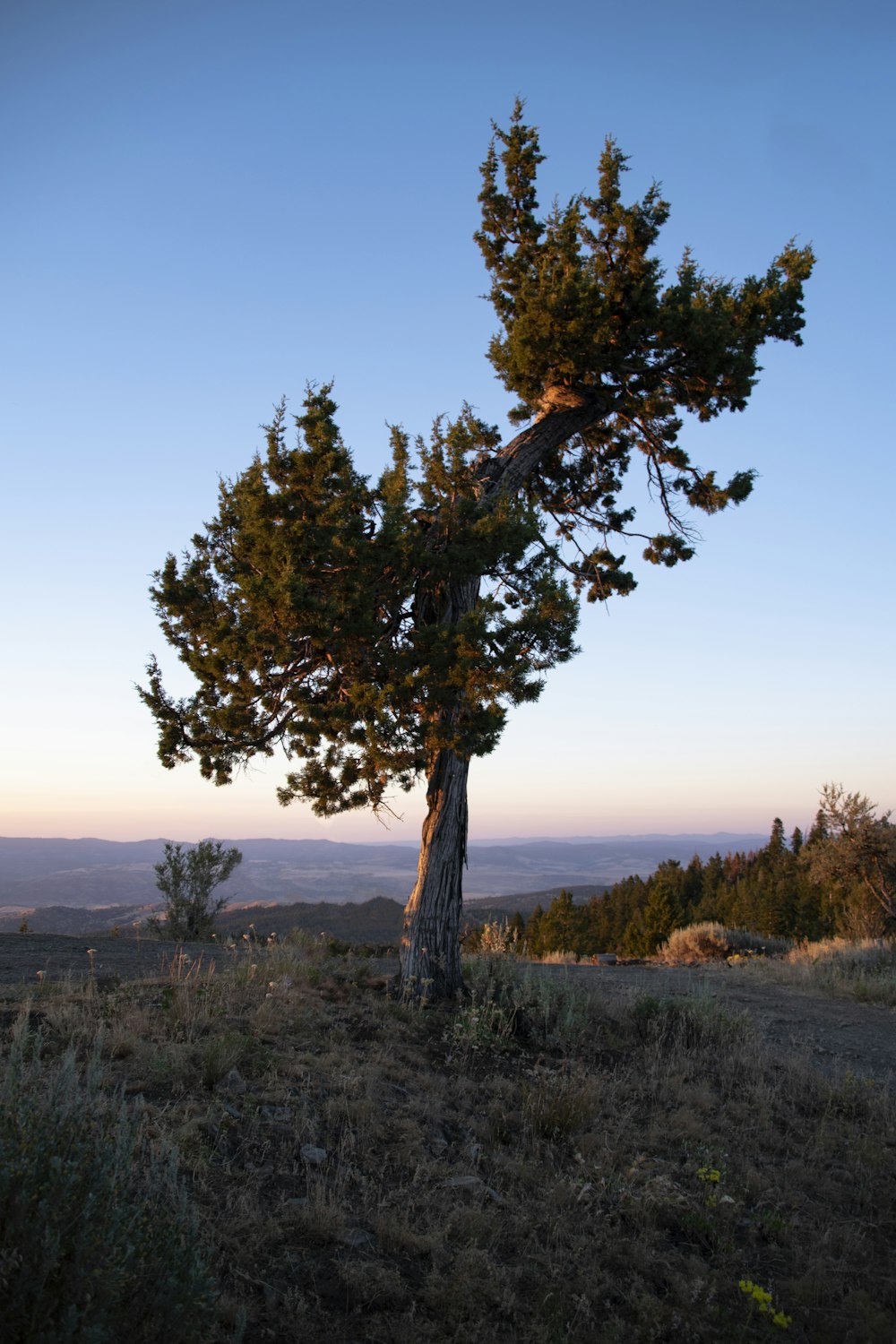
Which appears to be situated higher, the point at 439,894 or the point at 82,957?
the point at 439,894

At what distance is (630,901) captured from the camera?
72.0 metres

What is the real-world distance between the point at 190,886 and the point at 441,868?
881 cm

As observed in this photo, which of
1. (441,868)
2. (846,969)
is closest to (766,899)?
(846,969)

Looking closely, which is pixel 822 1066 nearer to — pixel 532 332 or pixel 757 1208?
pixel 757 1208

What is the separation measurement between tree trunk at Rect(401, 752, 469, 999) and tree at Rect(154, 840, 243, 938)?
26.1 ft

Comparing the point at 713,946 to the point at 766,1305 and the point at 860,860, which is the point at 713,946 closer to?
the point at 860,860

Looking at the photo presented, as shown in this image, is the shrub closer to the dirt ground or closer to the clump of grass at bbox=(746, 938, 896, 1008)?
the clump of grass at bbox=(746, 938, 896, 1008)


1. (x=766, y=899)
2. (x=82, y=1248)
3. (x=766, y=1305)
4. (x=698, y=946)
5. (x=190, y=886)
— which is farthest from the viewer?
(x=766, y=899)

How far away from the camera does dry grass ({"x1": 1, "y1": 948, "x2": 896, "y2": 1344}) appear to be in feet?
11.7

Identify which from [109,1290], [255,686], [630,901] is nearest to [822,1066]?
[255,686]

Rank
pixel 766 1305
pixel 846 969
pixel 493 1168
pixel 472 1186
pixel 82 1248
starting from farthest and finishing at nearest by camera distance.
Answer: pixel 846 969 < pixel 493 1168 < pixel 472 1186 < pixel 766 1305 < pixel 82 1248

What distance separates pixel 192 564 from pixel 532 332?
4776 millimetres

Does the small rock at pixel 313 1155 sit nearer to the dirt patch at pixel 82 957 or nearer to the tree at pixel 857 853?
the dirt patch at pixel 82 957

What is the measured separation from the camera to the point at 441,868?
8656mm
